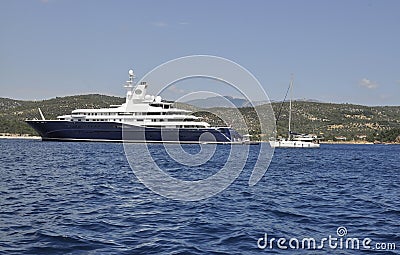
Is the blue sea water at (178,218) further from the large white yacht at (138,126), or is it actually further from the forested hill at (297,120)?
the forested hill at (297,120)

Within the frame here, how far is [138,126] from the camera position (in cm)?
9881

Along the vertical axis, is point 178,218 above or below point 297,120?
below

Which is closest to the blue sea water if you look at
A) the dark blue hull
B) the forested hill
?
the dark blue hull

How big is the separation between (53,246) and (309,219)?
7275 mm

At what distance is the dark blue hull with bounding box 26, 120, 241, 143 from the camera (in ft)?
318

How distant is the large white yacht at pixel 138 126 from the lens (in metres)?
97.3

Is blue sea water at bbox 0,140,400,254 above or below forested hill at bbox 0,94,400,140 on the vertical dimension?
below

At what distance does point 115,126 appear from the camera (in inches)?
3868

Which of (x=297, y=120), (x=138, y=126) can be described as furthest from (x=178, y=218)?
(x=297, y=120)

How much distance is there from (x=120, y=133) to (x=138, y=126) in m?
3.99

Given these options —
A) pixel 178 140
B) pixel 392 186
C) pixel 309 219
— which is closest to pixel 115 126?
pixel 178 140

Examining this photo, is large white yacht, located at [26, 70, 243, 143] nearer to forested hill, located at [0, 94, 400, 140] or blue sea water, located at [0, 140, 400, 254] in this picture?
forested hill, located at [0, 94, 400, 140]

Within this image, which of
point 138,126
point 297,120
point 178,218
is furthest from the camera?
point 297,120

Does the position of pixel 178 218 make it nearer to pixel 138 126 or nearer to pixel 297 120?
pixel 138 126
